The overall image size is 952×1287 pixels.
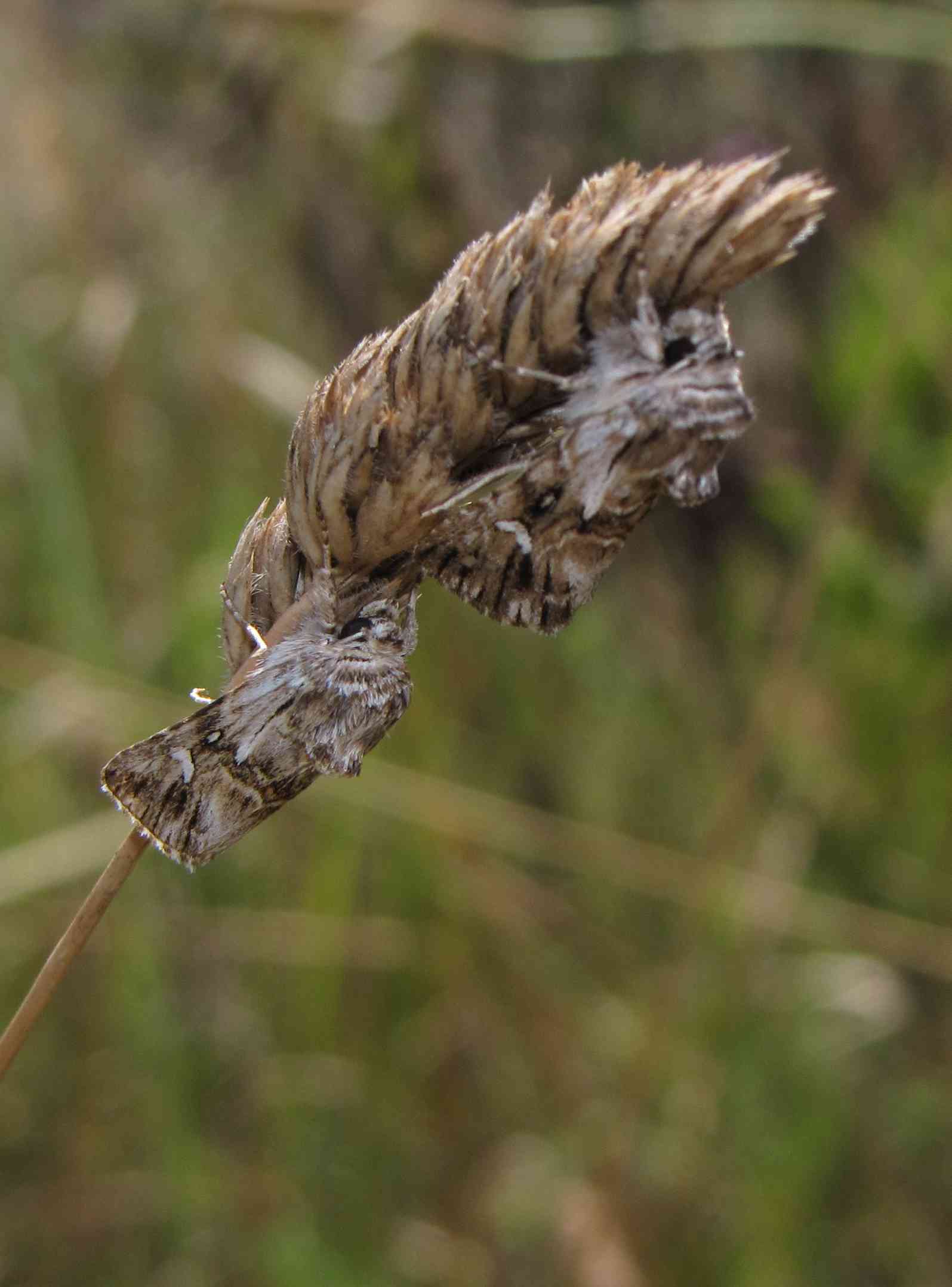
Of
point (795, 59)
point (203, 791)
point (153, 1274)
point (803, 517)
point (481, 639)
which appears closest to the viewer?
point (203, 791)

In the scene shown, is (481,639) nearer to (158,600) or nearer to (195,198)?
(158,600)

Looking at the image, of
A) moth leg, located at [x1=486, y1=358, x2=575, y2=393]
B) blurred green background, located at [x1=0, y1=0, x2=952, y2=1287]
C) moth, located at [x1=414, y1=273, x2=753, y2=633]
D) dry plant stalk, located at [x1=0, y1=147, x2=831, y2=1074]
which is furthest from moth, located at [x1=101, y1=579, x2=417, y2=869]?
blurred green background, located at [x1=0, y1=0, x2=952, y2=1287]

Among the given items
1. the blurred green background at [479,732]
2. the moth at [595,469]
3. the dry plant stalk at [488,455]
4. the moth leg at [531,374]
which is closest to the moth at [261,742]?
the dry plant stalk at [488,455]

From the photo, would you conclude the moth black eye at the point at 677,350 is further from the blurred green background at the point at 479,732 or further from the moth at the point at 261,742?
the blurred green background at the point at 479,732

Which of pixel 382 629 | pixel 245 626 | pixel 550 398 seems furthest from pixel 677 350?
pixel 245 626

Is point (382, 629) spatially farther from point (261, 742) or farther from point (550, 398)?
point (550, 398)

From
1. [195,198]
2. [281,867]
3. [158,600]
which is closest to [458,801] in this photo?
[281,867]
